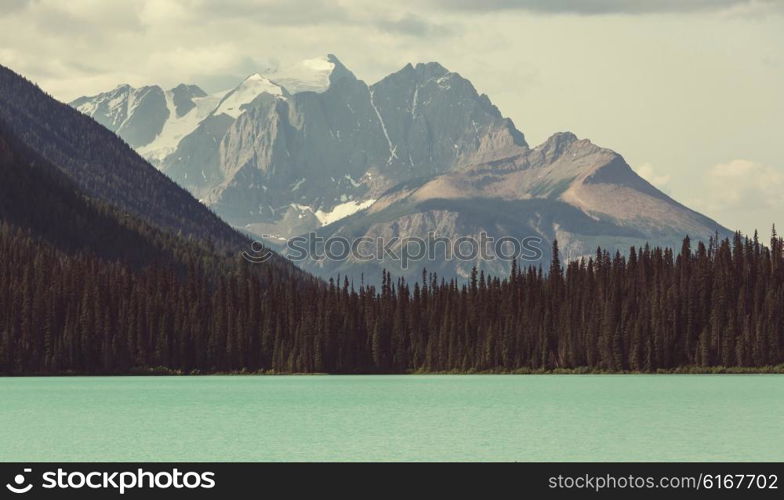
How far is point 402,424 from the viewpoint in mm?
106000

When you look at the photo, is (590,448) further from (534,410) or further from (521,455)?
(534,410)

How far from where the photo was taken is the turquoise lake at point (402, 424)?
85125 millimetres

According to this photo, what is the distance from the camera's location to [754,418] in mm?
109000

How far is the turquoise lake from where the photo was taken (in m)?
85.1
